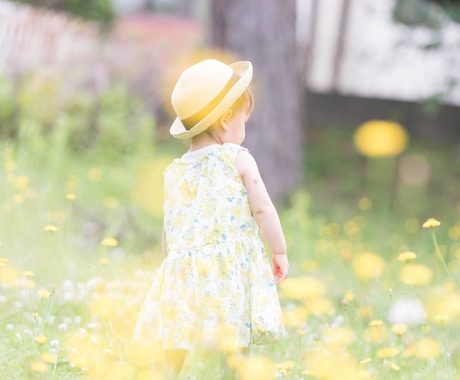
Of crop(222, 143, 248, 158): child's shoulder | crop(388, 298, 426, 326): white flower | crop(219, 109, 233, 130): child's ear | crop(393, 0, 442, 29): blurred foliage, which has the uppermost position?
crop(219, 109, 233, 130): child's ear

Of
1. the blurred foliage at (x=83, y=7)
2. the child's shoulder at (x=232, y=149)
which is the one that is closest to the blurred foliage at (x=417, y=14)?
the child's shoulder at (x=232, y=149)

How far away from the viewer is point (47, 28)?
11.5 metres

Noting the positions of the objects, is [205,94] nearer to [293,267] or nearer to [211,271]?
[211,271]

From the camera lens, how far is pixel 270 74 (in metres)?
7.93

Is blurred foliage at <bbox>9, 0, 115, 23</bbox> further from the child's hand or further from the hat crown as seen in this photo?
the child's hand

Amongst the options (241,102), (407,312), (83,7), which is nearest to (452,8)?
(407,312)

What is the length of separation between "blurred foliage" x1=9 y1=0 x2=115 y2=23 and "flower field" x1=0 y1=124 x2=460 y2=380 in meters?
6.30

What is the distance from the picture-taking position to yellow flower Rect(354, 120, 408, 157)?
32.6ft

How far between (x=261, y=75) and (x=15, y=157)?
86.7 inches

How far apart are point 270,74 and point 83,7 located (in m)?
8.74

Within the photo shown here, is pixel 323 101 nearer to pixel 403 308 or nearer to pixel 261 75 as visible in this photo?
pixel 261 75

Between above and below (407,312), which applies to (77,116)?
below

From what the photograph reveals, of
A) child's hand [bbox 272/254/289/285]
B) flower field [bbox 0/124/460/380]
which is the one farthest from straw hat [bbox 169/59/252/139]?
flower field [bbox 0/124/460/380]

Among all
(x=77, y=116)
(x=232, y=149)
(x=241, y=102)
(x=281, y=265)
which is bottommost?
(x=77, y=116)
